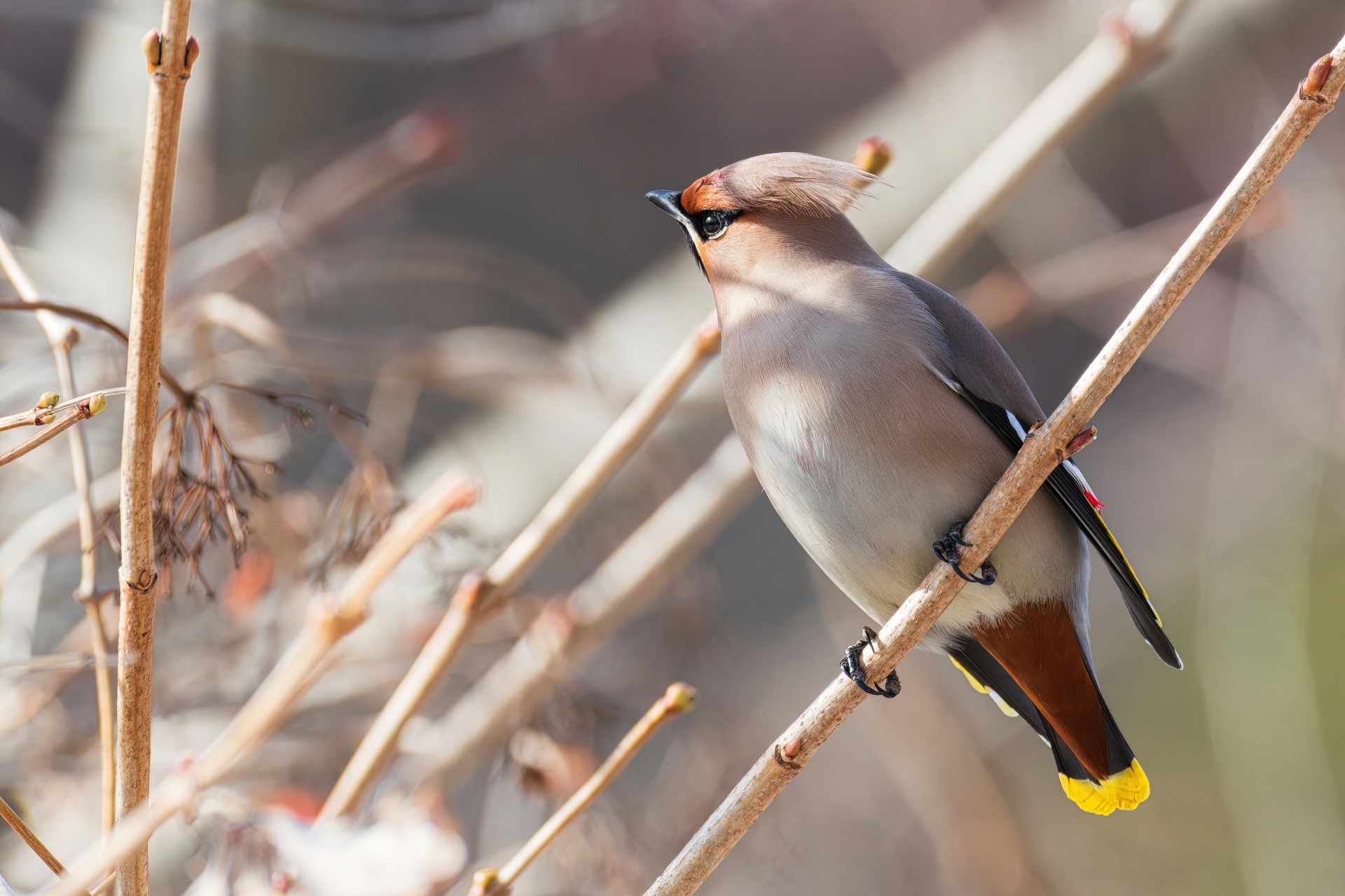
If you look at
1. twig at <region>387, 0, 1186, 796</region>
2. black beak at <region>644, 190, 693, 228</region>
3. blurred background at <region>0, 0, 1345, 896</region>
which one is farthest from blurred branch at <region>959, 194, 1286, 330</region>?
black beak at <region>644, 190, 693, 228</region>

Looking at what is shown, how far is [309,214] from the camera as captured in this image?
311 cm

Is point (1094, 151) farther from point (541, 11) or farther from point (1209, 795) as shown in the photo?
point (1209, 795)

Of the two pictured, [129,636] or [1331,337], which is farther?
[1331,337]

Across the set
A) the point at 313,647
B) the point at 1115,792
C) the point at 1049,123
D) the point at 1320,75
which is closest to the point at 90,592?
the point at 313,647

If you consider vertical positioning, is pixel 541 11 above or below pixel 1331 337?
above

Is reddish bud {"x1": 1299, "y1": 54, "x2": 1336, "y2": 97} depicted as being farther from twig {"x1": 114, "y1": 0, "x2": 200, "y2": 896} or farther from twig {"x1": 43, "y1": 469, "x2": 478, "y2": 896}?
twig {"x1": 114, "y1": 0, "x2": 200, "y2": 896}

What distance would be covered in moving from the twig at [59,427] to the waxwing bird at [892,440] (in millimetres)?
1212

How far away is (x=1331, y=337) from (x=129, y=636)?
373cm

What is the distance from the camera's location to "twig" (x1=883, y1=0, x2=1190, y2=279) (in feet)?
7.75

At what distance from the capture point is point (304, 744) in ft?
8.43

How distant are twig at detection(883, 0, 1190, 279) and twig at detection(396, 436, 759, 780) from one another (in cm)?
63

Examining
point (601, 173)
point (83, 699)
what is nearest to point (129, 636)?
point (83, 699)

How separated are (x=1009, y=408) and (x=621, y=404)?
1.10m

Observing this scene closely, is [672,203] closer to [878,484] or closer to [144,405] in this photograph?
[878,484]
